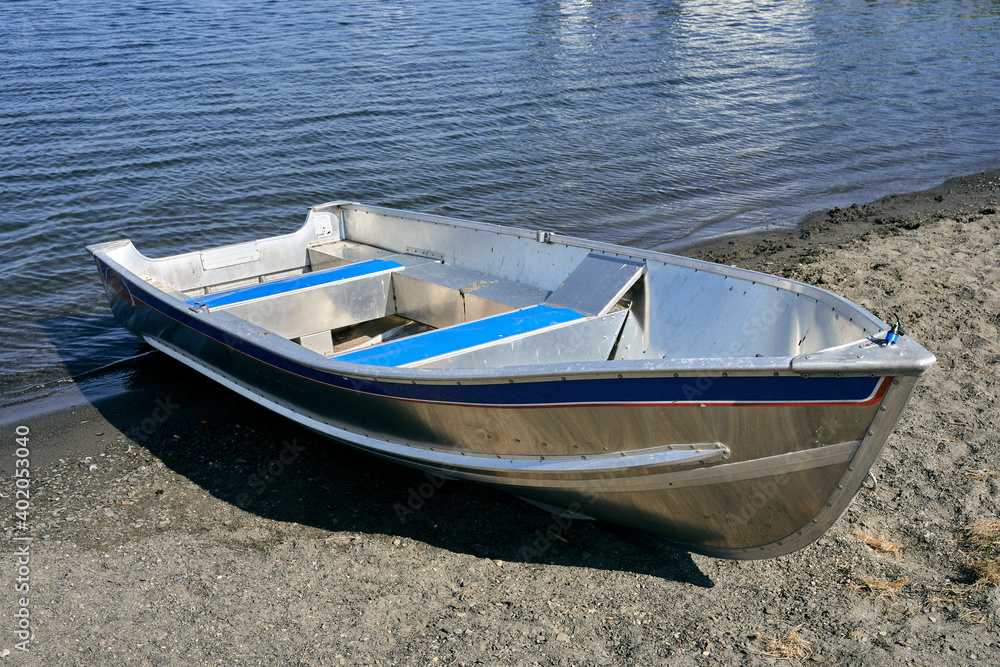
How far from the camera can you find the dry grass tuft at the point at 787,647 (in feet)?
10.7

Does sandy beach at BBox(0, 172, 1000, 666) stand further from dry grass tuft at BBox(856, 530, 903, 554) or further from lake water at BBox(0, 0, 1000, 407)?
lake water at BBox(0, 0, 1000, 407)

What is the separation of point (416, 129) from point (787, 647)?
12492 mm

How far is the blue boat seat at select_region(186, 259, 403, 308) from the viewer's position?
18.1ft

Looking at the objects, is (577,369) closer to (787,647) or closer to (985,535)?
(787,647)

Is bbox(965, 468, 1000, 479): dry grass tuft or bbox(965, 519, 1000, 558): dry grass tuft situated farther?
bbox(965, 468, 1000, 479): dry grass tuft

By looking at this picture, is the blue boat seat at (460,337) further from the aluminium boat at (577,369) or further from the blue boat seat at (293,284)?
the blue boat seat at (293,284)

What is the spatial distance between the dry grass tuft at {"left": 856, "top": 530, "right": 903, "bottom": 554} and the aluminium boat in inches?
26.0

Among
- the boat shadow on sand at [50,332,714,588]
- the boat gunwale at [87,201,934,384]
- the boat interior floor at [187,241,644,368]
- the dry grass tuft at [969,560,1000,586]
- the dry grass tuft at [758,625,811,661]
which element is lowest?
the boat shadow on sand at [50,332,714,588]

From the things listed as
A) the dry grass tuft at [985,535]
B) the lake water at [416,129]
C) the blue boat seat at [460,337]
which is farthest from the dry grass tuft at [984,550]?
the lake water at [416,129]

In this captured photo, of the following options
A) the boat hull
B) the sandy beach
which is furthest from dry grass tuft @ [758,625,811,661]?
the boat hull

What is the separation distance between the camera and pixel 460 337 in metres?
4.62

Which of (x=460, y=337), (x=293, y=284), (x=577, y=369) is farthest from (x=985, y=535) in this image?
(x=293, y=284)

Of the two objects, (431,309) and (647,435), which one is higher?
(647,435)

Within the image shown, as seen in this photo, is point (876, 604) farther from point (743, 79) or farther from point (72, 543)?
point (743, 79)
